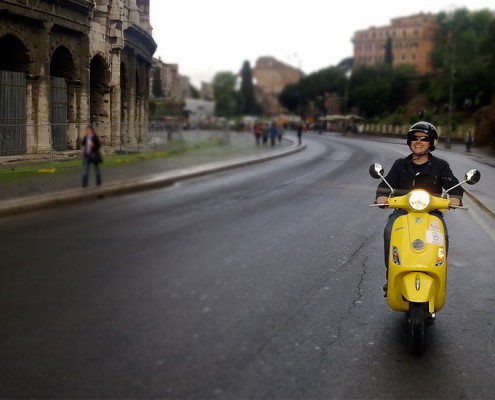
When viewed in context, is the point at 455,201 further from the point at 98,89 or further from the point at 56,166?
the point at 56,166

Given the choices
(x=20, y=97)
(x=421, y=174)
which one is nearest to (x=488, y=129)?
(x=20, y=97)

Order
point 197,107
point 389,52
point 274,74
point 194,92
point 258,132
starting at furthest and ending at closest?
point 274,74 < point 389,52 < point 258,132 < point 194,92 < point 197,107

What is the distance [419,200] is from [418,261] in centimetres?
46

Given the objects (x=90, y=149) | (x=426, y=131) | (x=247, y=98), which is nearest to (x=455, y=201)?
(x=426, y=131)

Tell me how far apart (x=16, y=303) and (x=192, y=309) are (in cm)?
148

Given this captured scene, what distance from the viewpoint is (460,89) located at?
38.1 meters

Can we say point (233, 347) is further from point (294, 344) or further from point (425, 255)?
point (425, 255)

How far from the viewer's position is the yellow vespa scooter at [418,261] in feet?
13.9

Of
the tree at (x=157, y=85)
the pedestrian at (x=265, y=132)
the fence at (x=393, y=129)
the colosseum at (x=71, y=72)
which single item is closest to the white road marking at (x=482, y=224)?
the fence at (x=393, y=129)

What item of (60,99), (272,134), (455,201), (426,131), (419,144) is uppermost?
(60,99)

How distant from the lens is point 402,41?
5212 inches

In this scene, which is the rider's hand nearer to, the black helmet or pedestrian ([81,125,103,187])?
the black helmet

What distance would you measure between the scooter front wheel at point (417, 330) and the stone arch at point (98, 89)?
27.2 feet

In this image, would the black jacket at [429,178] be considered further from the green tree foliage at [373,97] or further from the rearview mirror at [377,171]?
the green tree foliage at [373,97]
